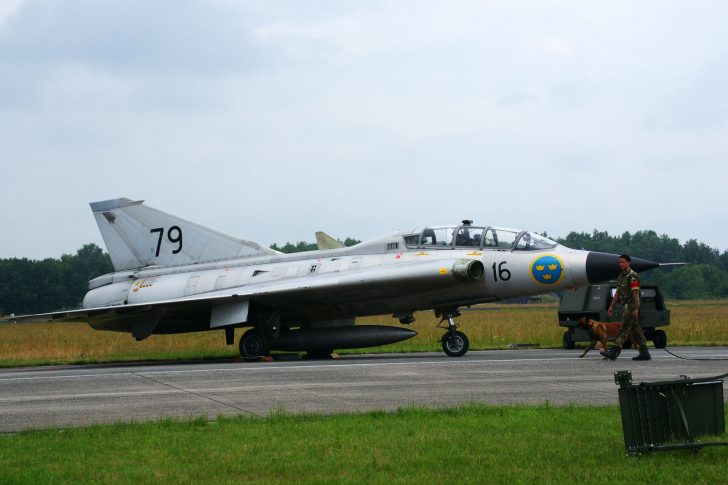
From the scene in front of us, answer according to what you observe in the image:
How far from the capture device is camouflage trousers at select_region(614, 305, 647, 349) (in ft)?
50.9

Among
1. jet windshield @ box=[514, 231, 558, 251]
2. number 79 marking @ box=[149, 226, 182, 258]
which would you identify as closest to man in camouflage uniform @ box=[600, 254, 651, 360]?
jet windshield @ box=[514, 231, 558, 251]

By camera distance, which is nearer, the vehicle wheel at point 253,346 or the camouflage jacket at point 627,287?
the camouflage jacket at point 627,287

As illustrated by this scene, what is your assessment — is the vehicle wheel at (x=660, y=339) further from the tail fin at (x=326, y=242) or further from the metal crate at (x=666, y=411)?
the metal crate at (x=666, y=411)

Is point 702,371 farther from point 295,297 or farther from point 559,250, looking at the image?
point 295,297

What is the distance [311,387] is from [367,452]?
17.0ft

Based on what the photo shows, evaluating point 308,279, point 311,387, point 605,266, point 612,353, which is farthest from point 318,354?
point 311,387

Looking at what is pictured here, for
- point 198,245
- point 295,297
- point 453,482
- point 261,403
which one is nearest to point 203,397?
point 261,403

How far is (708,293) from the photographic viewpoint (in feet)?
370

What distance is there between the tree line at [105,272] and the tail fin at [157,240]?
51297 mm

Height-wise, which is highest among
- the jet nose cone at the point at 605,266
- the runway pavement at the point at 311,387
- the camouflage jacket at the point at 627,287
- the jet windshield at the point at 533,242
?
the jet windshield at the point at 533,242

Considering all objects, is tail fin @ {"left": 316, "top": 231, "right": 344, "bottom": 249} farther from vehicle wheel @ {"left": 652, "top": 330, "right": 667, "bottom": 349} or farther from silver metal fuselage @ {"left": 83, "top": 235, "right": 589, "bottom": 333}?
vehicle wheel @ {"left": 652, "top": 330, "right": 667, "bottom": 349}

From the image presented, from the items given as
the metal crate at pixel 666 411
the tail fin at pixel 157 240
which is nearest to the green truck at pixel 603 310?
the tail fin at pixel 157 240

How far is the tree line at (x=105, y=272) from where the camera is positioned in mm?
99562

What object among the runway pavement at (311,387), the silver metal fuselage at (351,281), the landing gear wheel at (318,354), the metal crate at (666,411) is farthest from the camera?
the landing gear wheel at (318,354)
